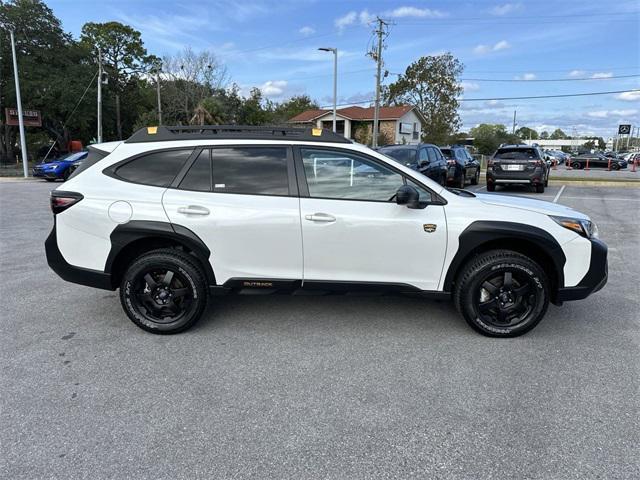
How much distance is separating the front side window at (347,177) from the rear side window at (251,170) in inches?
9.0

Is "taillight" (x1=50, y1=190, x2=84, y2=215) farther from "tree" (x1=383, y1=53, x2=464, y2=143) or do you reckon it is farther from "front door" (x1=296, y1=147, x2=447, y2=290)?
"tree" (x1=383, y1=53, x2=464, y2=143)

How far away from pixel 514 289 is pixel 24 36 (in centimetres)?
4183

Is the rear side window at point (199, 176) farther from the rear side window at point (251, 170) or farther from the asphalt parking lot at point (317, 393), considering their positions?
the asphalt parking lot at point (317, 393)

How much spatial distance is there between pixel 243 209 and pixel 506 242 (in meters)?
2.30

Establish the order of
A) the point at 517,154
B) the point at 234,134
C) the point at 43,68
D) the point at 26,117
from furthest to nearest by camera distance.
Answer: the point at 43,68
the point at 26,117
the point at 517,154
the point at 234,134

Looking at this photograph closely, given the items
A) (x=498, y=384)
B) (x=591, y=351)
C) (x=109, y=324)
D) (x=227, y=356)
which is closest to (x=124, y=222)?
(x=109, y=324)

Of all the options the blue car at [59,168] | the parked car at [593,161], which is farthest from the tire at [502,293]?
the parked car at [593,161]

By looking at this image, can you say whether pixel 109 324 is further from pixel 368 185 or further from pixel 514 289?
pixel 514 289

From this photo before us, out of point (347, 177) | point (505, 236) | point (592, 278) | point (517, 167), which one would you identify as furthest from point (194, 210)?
point (517, 167)

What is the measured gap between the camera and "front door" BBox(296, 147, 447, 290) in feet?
12.7

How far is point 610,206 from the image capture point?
42.9 ft

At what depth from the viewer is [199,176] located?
405 cm

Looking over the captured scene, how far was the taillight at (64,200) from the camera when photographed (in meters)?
4.01

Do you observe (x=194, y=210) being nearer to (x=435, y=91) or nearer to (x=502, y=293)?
(x=502, y=293)
